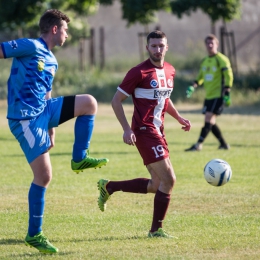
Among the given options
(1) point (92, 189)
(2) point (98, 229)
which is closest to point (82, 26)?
(1) point (92, 189)

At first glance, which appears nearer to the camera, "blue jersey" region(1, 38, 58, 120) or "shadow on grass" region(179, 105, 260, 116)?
"blue jersey" region(1, 38, 58, 120)

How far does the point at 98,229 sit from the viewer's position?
24.9 ft

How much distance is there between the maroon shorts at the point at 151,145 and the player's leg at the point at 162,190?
0.06 meters

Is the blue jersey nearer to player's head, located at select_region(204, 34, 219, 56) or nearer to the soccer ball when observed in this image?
the soccer ball

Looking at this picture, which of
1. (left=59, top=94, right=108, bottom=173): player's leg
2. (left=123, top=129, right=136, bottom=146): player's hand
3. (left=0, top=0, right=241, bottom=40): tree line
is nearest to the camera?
(left=59, top=94, right=108, bottom=173): player's leg

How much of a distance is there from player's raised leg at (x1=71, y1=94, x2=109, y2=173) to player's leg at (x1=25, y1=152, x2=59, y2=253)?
44 cm

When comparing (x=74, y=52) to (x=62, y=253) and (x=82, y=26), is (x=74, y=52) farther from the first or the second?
(x=62, y=253)

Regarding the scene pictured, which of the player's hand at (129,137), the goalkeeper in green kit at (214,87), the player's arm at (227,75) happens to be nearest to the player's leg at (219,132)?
the goalkeeper in green kit at (214,87)

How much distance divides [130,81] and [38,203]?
1.56 meters

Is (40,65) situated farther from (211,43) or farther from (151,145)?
(211,43)

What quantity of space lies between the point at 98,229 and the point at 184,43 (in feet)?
139

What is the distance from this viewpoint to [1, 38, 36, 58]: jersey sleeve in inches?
244

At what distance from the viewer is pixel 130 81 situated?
7.09m

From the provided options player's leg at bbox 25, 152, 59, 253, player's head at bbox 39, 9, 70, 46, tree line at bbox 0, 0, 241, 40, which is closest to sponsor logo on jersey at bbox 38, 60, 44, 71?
player's head at bbox 39, 9, 70, 46
